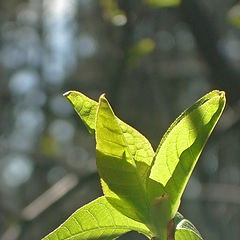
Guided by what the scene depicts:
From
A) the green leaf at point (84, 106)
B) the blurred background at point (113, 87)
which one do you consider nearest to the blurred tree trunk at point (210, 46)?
the blurred background at point (113, 87)

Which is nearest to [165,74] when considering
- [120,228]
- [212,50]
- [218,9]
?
[218,9]

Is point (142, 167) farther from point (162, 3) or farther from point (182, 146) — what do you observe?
point (162, 3)

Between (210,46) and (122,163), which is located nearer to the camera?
(122,163)

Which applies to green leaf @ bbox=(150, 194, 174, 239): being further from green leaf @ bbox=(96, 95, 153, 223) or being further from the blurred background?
the blurred background

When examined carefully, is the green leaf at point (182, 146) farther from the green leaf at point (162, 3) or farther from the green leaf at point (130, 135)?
the green leaf at point (162, 3)

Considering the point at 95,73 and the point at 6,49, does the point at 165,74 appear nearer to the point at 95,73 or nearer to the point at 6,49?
the point at 95,73

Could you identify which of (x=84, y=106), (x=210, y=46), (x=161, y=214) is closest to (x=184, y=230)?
(x=161, y=214)
